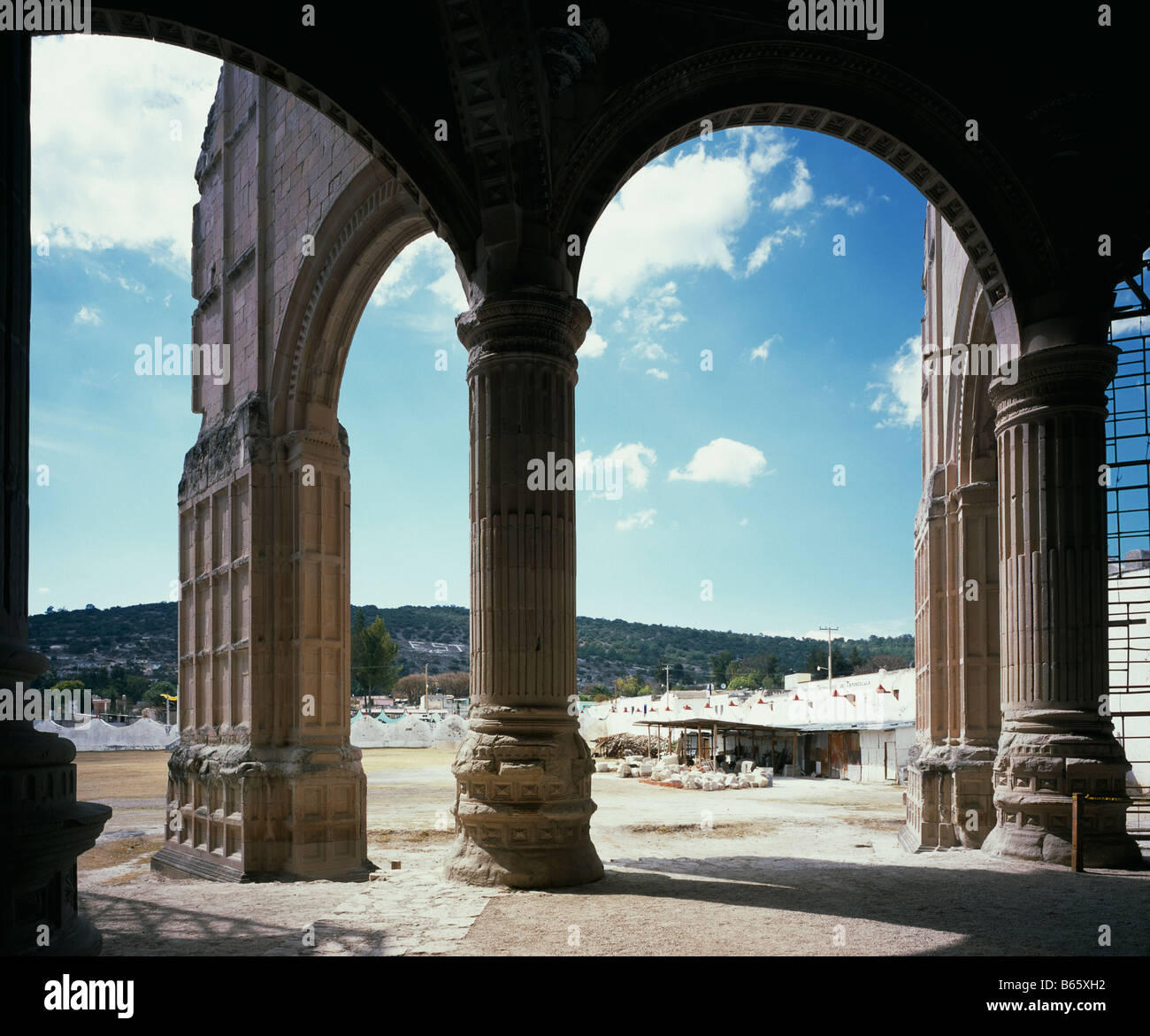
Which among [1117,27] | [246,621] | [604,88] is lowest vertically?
[246,621]

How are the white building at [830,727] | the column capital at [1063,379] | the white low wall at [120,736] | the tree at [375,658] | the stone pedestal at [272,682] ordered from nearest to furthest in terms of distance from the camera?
1. the column capital at [1063,379]
2. the stone pedestal at [272,682]
3. the white building at [830,727]
4. the white low wall at [120,736]
5. the tree at [375,658]

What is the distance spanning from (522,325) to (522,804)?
146 inches

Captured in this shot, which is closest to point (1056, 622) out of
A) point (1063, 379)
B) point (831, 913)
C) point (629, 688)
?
point (1063, 379)

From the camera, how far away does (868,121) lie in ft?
33.6

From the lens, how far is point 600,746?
48875 millimetres

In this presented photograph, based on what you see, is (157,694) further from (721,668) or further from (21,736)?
(21,736)

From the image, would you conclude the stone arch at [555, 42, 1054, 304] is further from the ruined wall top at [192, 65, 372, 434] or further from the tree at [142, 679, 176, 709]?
the tree at [142, 679, 176, 709]

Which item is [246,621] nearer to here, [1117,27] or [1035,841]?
[1035,841]

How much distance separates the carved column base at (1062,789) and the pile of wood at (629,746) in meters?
35.5

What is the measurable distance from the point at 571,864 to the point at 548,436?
Answer: 3289 millimetres

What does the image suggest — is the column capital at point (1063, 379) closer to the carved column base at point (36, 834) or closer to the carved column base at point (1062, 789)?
the carved column base at point (1062, 789)

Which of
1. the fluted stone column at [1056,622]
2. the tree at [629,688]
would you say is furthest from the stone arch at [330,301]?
the tree at [629,688]

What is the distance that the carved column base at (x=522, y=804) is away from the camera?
802 cm
